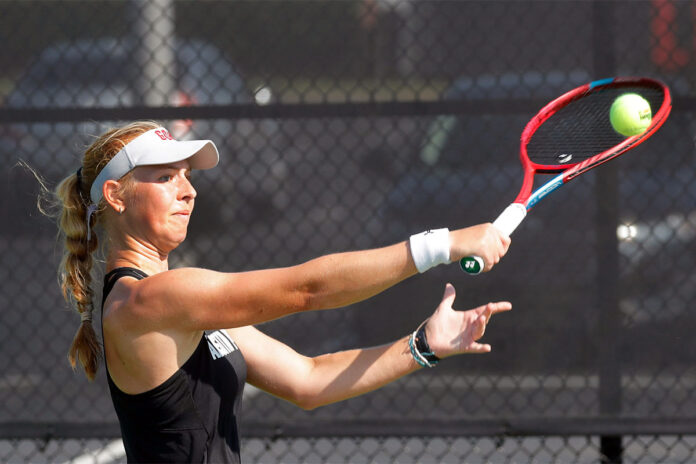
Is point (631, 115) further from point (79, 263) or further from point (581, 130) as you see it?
point (79, 263)

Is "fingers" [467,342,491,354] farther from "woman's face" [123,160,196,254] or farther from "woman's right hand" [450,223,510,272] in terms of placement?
"woman's face" [123,160,196,254]

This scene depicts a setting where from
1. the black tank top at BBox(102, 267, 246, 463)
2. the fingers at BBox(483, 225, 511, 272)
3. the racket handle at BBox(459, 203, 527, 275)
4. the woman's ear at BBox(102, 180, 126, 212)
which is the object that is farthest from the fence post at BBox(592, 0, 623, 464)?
the woman's ear at BBox(102, 180, 126, 212)

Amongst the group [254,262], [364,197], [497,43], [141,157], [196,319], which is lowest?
[196,319]

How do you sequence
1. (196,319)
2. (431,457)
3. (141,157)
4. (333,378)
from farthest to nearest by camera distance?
(431,457) → (333,378) → (141,157) → (196,319)

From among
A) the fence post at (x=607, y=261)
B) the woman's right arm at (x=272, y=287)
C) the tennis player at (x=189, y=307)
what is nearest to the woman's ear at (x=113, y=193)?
the tennis player at (x=189, y=307)

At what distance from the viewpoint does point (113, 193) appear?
6.99 feet

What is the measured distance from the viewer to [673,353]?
3375 mm

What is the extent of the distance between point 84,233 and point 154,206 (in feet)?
0.69

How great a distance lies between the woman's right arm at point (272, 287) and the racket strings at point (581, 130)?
116 centimetres

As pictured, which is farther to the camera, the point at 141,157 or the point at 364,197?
the point at 364,197

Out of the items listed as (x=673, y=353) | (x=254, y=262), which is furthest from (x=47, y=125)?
(x=673, y=353)

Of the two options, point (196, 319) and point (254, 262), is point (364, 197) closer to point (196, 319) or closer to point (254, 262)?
point (254, 262)

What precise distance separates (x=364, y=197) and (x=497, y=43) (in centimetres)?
73

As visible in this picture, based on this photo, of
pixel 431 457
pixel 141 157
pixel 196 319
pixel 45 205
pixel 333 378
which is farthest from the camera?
pixel 431 457
